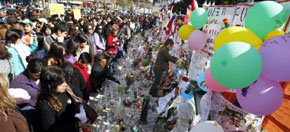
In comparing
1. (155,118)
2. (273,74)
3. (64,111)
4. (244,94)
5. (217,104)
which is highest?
(273,74)

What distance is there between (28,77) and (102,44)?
364cm

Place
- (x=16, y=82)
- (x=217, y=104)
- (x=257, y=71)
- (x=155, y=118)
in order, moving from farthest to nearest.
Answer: (x=155, y=118) < (x=16, y=82) < (x=217, y=104) < (x=257, y=71)

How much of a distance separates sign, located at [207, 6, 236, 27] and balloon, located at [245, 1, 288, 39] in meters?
0.96

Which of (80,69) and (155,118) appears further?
(155,118)

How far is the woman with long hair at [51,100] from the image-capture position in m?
1.96

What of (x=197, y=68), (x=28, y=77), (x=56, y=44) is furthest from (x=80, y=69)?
(x=197, y=68)

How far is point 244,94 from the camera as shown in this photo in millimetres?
1568

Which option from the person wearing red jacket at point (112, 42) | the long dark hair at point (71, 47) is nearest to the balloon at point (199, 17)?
the long dark hair at point (71, 47)

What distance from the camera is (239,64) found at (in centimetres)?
133

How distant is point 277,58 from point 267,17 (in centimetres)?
41

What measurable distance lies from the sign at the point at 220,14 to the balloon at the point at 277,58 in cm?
128

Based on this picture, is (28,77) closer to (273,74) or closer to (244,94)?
(244,94)

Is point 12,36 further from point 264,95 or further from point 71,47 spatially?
point 264,95

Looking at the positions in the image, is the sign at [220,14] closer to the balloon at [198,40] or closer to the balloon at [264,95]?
the balloon at [198,40]
